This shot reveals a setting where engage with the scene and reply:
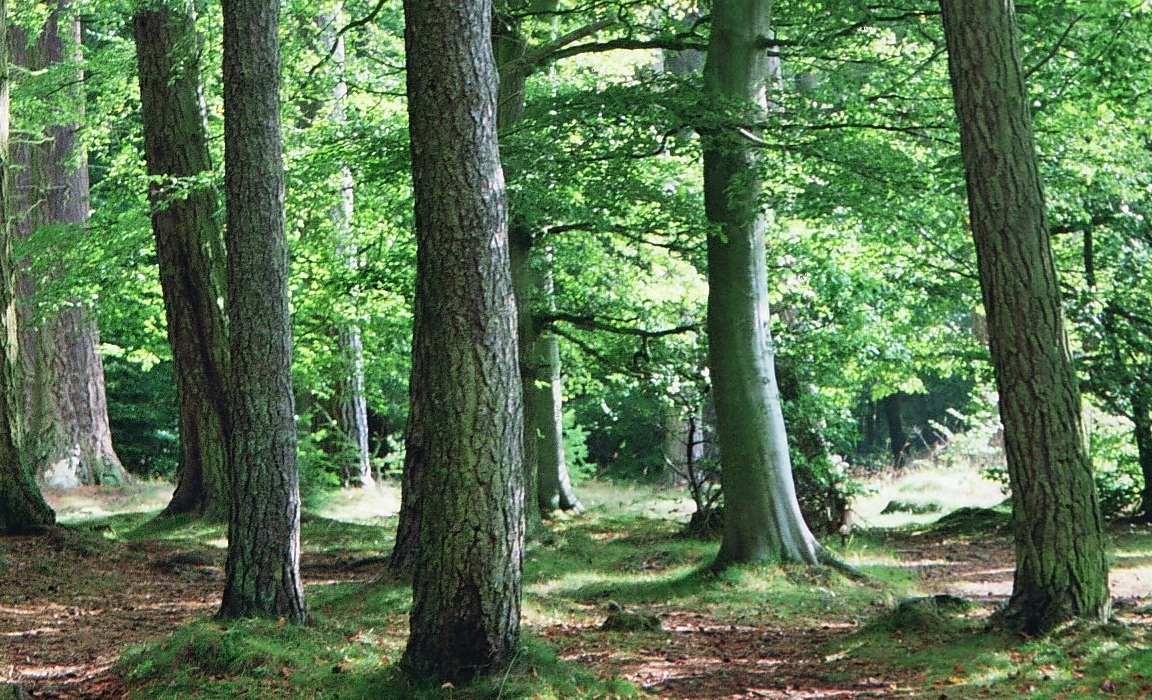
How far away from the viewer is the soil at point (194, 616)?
7484 millimetres

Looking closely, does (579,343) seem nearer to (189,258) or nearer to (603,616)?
(189,258)

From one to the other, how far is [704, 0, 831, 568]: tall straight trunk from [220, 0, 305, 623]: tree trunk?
5191 mm

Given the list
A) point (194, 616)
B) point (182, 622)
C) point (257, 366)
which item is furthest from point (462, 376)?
point (194, 616)

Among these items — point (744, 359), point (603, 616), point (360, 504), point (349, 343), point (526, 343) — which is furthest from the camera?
point (360, 504)

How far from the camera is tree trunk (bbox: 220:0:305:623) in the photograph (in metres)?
7.64

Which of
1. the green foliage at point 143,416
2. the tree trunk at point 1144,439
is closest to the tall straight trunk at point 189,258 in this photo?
the green foliage at point 143,416

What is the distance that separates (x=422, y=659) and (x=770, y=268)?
9705 millimetres

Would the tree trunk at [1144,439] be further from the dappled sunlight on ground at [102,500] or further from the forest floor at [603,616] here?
the dappled sunlight on ground at [102,500]

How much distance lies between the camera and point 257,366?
301 inches

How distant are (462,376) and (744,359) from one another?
6.04 meters

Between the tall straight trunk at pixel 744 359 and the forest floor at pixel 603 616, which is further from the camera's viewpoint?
the tall straight trunk at pixel 744 359

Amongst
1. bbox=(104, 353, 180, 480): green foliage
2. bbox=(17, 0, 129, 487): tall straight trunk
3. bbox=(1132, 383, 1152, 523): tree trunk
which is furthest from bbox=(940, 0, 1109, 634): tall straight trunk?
bbox=(104, 353, 180, 480): green foliage

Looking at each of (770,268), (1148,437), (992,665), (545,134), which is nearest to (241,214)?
(545,134)

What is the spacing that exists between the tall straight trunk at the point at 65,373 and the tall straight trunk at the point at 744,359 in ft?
37.9
